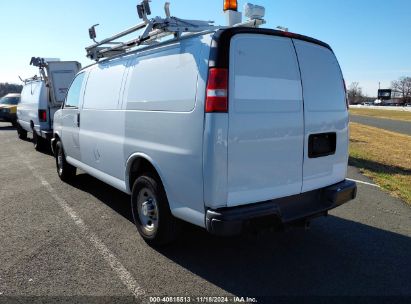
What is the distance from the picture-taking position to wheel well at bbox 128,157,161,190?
4.29 meters

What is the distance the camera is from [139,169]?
14.9 ft

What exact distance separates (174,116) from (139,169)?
110 cm

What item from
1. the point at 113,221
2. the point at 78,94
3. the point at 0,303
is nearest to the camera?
the point at 0,303

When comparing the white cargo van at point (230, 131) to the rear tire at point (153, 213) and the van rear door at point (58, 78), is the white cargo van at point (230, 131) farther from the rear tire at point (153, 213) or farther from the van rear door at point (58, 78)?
the van rear door at point (58, 78)

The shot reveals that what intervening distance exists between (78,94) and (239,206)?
13.2 ft

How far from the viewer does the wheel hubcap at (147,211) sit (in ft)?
13.9

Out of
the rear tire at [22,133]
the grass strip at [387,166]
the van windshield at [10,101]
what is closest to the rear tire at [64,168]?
the grass strip at [387,166]

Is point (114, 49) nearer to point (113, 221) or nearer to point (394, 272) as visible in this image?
point (113, 221)

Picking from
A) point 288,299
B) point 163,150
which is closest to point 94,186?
point 163,150

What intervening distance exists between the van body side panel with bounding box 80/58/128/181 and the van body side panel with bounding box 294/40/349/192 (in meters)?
2.19

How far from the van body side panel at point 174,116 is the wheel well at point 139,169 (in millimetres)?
135

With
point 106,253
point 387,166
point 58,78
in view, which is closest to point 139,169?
point 106,253

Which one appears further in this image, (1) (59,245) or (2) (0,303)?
(1) (59,245)

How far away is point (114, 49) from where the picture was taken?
550cm
